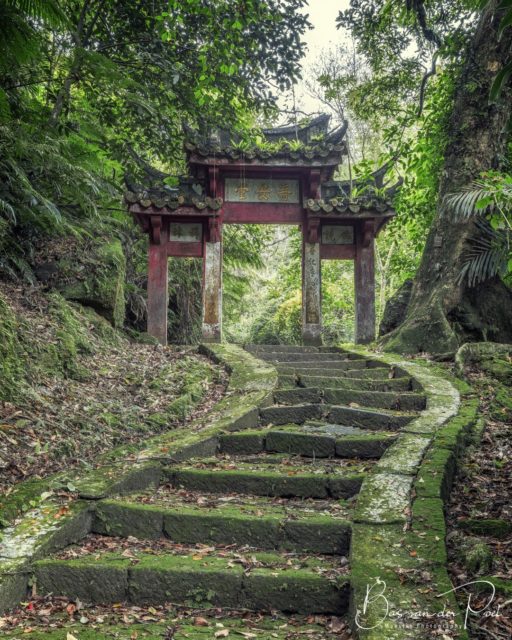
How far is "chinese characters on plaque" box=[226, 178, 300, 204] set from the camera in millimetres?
11328

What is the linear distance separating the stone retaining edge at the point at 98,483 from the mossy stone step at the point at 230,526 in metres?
0.20

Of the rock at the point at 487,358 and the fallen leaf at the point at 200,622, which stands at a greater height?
the rock at the point at 487,358

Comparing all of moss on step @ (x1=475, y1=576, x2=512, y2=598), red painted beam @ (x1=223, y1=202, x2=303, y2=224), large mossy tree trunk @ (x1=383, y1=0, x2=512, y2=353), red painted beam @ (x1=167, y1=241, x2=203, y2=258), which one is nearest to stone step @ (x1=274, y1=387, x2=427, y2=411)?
large mossy tree trunk @ (x1=383, y1=0, x2=512, y2=353)

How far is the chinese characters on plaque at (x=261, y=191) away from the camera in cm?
1133

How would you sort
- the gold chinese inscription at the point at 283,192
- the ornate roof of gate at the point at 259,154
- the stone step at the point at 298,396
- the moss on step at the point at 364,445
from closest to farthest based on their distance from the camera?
the moss on step at the point at 364,445 → the stone step at the point at 298,396 → the ornate roof of gate at the point at 259,154 → the gold chinese inscription at the point at 283,192

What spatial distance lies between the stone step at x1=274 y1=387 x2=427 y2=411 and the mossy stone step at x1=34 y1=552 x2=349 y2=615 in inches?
119

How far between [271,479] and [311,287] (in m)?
7.14

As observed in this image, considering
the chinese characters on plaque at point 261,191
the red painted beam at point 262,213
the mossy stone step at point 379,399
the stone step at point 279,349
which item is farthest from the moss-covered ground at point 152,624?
the chinese characters on plaque at point 261,191

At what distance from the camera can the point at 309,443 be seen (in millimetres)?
4828

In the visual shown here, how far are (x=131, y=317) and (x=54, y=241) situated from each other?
4.27 m

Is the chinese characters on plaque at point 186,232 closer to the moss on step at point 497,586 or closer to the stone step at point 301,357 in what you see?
the stone step at point 301,357

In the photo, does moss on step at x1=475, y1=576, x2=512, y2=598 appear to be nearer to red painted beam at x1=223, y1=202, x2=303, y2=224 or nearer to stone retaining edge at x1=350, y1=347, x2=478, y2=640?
stone retaining edge at x1=350, y1=347, x2=478, y2=640

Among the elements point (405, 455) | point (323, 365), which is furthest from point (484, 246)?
point (405, 455)

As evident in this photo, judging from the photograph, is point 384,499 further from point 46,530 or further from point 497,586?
point 46,530
